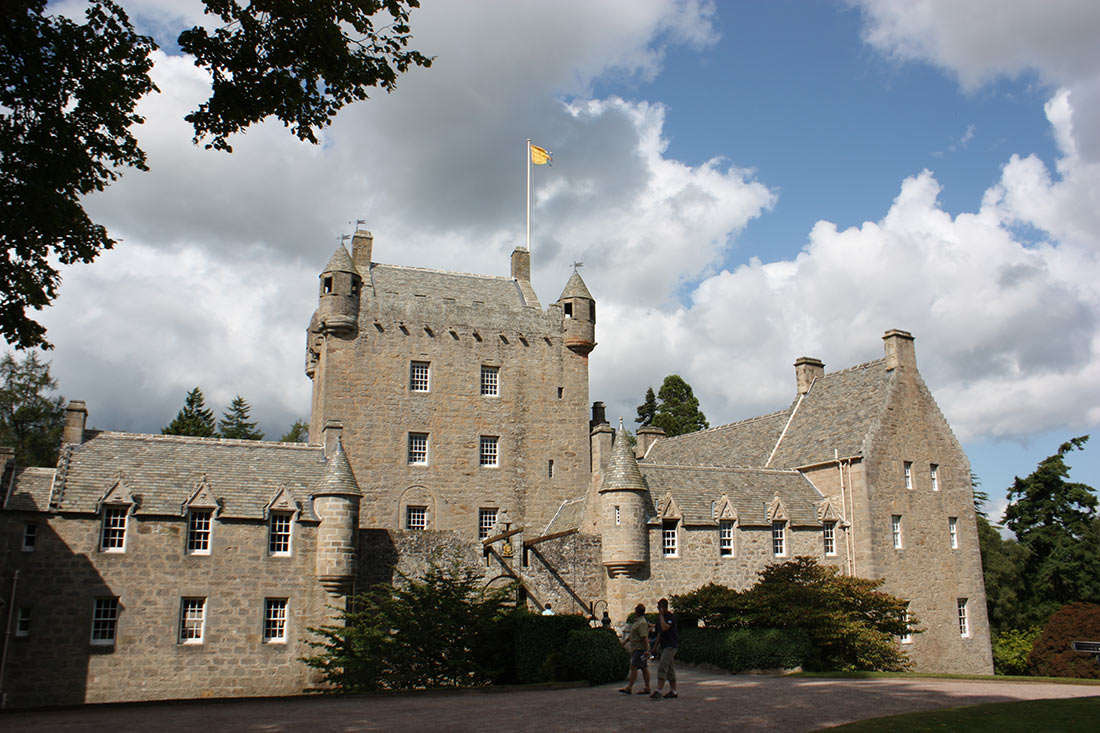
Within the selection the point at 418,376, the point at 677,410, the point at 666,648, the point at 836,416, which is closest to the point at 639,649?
the point at 666,648

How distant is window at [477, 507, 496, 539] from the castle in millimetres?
88

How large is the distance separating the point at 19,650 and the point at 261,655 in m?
6.83

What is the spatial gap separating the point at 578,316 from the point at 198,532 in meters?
20.1

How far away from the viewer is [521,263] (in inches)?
1757

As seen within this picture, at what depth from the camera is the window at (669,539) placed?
103ft

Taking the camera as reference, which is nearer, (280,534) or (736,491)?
(280,534)

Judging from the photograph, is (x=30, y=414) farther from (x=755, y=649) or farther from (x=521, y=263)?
(x=755, y=649)

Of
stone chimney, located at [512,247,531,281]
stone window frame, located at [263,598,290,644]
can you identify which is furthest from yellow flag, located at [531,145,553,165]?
stone window frame, located at [263,598,290,644]

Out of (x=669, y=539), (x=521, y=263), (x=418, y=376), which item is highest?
(x=521, y=263)

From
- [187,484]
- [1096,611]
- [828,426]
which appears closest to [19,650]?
[187,484]

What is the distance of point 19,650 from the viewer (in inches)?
984

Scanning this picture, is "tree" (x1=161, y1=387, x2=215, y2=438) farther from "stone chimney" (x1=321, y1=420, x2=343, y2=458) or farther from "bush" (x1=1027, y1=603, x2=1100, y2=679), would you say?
"bush" (x1=1027, y1=603, x2=1100, y2=679)

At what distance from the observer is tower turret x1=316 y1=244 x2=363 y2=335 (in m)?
36.4

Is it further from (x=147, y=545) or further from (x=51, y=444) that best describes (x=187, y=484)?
(x=51, y=444)
